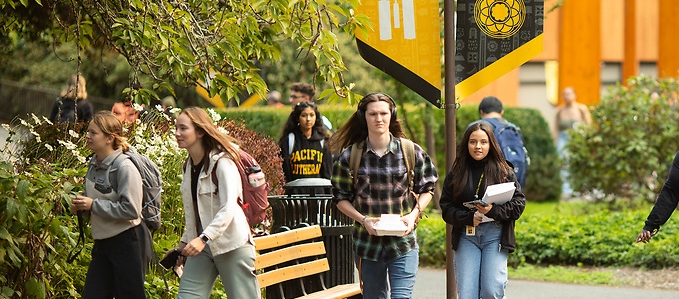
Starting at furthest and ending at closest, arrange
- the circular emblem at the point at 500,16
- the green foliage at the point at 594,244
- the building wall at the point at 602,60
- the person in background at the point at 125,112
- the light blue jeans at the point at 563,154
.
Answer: the building wall at the point at 602,60
the light blue jeans at the point at 563,154
the green foliage at the point at 594,244
the person in background at the point at 125,112
the circular emblem at the point at 500,16

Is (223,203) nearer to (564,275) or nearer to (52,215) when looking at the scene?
Result: (52,215)

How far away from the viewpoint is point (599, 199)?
53.9ft

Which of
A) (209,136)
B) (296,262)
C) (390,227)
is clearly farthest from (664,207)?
(209,136)

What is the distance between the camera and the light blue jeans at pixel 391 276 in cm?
677

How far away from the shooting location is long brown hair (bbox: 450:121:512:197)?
24.2 feet

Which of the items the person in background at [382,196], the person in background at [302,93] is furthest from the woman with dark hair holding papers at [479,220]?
the person in background at [302,93]

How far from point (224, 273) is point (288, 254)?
1.25 meters

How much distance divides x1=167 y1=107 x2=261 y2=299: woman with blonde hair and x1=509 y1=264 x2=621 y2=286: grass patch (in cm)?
598

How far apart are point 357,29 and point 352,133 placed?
4.03ft

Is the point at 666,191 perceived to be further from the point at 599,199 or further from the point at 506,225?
the point at 599,199

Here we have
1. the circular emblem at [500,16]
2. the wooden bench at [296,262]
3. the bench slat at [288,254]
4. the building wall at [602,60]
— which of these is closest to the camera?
the bench slat at [288,254]

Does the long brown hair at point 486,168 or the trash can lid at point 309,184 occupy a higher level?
the long brown hair at point 486,168

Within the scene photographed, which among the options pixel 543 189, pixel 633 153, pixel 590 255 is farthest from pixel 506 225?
pixel 543 189

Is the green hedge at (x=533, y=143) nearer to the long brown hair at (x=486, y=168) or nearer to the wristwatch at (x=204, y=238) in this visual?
the long brown hair at (x=486, y=168)
